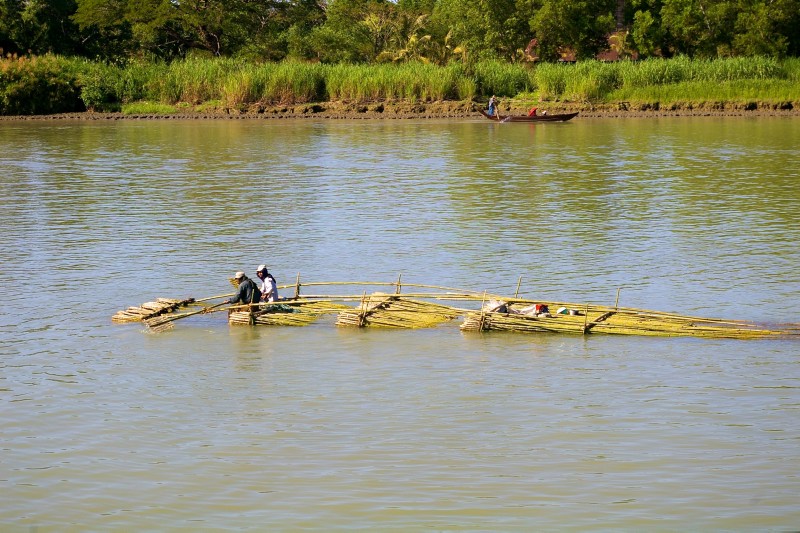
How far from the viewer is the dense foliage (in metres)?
48.7

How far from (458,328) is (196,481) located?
5.38 meters

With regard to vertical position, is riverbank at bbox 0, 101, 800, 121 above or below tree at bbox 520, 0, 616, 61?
below

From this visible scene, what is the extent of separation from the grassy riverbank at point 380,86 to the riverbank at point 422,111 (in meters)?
0.07

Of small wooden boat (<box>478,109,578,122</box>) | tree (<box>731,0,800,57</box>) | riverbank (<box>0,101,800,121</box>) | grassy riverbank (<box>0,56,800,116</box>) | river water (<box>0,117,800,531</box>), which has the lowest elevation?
river water (<box>0,117,800,531</box>)

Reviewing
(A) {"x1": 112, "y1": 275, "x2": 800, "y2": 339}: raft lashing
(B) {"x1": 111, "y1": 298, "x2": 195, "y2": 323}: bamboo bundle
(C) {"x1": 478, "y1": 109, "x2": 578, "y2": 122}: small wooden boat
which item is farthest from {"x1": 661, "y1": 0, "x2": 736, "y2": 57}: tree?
(B) {"x1": 111, "y1": 298, "x2": 195, "y2": 323}: bamboo bundle

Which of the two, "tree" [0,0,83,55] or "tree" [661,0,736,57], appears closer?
"tree" [661,0,736,57]

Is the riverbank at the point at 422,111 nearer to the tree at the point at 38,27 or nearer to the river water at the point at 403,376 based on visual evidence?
the tree at the point at 38,27

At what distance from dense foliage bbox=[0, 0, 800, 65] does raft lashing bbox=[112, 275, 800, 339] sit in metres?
36.7

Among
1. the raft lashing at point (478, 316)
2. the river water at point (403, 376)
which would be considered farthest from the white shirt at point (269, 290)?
the river water at point (403, 376)

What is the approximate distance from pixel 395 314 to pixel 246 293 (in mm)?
2043

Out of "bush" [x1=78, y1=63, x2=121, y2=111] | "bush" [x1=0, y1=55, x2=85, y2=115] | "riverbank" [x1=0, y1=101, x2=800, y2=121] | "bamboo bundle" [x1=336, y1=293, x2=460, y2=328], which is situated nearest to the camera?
"bamboo bundle" [x1=336, y1=293, x2=460, y2=328]

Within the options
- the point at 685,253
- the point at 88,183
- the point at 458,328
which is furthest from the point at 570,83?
the point at 458,328

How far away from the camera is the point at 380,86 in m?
49.3

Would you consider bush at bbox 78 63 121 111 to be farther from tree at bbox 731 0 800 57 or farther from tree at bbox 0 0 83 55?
tree at bbox 731 0 800 57
